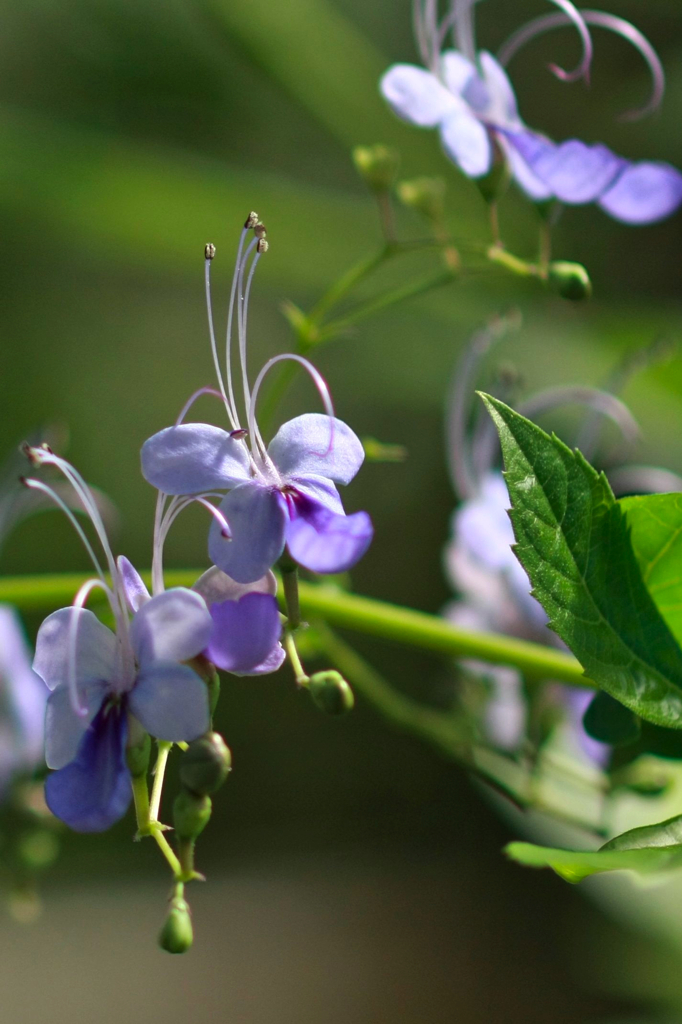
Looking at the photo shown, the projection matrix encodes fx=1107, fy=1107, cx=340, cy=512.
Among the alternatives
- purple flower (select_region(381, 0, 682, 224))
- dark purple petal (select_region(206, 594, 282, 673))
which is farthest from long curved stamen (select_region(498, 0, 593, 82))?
dark purple petal (select_region(206, 594, 282, 673))

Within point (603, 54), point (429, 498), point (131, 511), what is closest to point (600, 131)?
point (603, 54)

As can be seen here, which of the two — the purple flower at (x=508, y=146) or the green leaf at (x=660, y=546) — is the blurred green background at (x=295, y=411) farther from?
the green leaf at (x=660, y=546)

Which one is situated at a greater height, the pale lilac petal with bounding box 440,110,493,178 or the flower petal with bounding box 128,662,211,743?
the pale lilac petal with bounding box 440,110,493,178

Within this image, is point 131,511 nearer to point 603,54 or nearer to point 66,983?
point 66,983

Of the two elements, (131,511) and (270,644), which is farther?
(131,511)

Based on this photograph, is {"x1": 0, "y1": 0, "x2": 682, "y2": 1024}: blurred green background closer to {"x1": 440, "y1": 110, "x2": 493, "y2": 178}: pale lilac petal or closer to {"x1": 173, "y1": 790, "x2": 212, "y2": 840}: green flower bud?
{"x1": 440, "y1": 110, "x2": 493, "y2": 178}: pale lilac petal

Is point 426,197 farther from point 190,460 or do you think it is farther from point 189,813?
point 189,813

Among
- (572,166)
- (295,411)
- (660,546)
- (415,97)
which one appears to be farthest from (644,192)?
(295,411)
